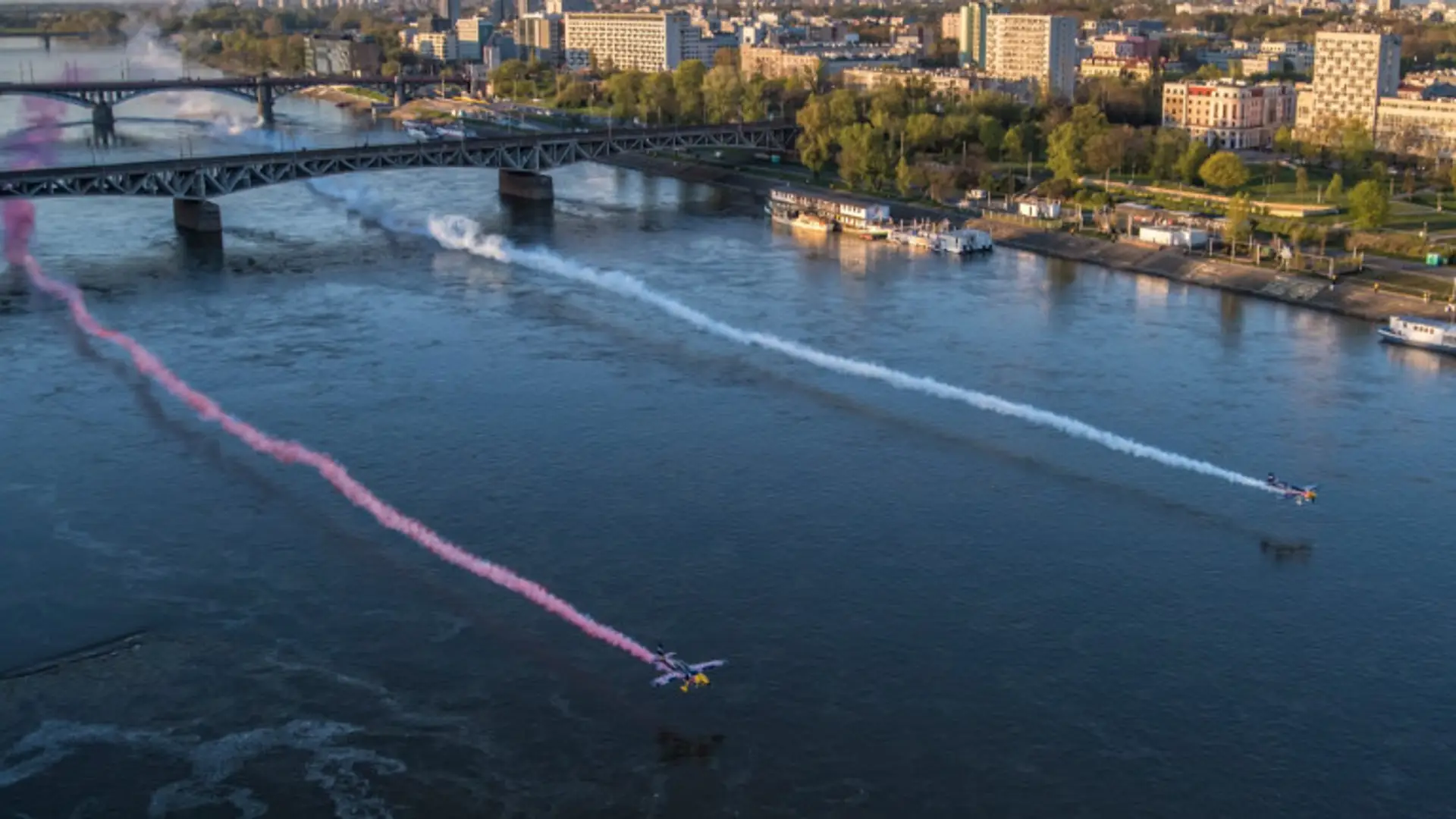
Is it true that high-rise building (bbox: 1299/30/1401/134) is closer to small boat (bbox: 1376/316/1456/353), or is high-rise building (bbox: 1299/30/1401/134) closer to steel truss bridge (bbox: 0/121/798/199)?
steel truss bridge (bbox: 0/121/798/199)

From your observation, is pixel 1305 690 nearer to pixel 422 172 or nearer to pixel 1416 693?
pixel 1416 693

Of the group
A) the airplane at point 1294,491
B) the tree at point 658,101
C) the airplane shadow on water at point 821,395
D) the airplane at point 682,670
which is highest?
the tree at point 658,101

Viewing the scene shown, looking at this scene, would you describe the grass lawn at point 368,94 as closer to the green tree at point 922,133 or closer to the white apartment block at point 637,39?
the white apartment block at point 637,39

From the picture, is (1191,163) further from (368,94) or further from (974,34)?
(368,94)

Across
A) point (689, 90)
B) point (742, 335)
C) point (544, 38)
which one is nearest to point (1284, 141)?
point (689, 90)

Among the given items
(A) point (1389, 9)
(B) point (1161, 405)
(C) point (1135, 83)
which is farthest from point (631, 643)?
(A) point (1389, 9)

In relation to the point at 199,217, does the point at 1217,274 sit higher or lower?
lower

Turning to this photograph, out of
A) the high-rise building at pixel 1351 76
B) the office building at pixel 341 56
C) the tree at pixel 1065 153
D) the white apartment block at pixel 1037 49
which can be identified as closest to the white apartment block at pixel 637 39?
the office building at pixel 341 56
